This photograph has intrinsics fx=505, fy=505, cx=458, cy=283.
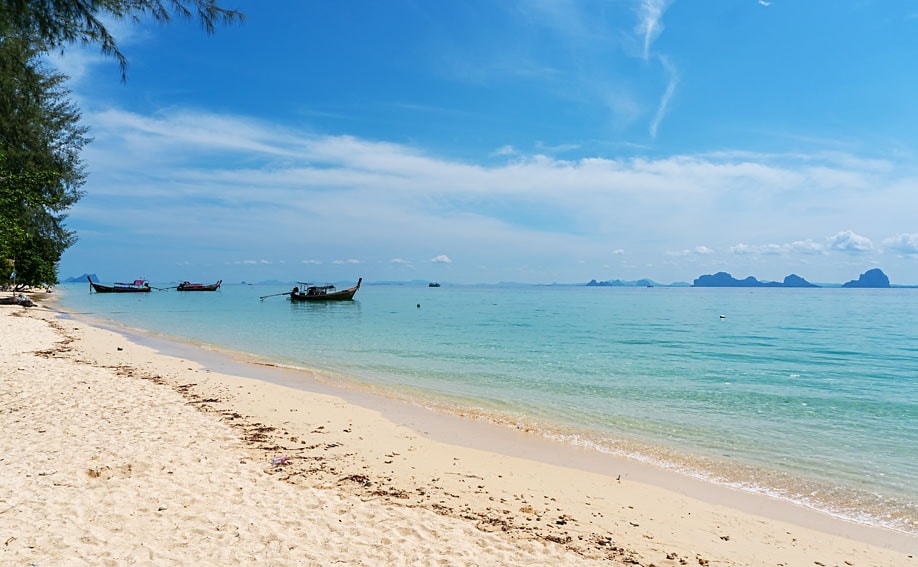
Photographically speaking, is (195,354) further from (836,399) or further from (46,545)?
(836,399)

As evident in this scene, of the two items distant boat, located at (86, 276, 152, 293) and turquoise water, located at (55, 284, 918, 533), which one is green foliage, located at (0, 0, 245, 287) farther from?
distant boat, located at (86, 276, 152, 293)

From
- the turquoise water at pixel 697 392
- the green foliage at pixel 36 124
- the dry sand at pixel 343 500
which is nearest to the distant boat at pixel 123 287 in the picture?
the green foliage at pixel 36 124

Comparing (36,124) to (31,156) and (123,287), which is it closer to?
(31,156)

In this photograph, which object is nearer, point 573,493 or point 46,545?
point 46,545

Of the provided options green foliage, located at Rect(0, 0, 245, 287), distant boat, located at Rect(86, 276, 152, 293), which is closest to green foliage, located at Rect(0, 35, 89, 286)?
green foliage, located at Rect(0, 0, 245, 287)

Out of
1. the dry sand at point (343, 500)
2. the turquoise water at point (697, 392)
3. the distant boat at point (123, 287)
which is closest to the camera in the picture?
the dry sand at point (343, 500)

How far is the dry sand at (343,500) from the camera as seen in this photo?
4602 mm

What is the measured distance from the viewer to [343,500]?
19.1ft

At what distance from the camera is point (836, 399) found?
47.5ft

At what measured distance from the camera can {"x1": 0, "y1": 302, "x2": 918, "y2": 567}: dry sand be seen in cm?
460

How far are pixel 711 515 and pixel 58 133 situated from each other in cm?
3104

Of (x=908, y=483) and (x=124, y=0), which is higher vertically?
(x=124, y=0)

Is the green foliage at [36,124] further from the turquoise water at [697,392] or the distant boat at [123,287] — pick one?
the distant boat at [123,287]

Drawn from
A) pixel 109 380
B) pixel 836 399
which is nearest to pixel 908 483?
pixel 836 399
